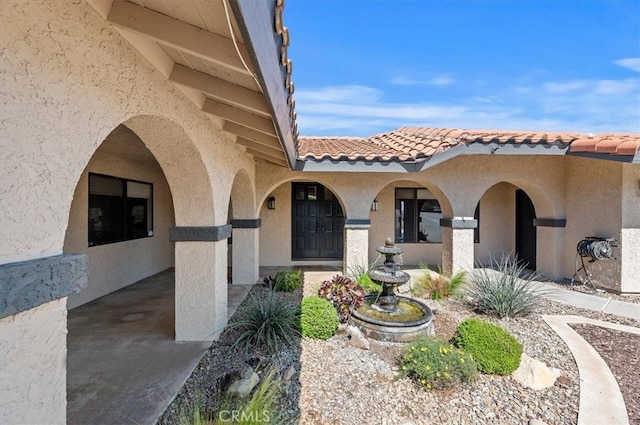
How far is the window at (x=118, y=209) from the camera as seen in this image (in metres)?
8.27

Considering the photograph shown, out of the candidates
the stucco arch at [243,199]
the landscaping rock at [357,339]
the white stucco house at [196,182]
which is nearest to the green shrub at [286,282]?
the white stucco house at [196,182]

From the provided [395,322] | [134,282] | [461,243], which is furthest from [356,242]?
[134,282]

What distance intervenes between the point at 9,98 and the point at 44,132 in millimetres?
274

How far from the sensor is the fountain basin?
568 cm

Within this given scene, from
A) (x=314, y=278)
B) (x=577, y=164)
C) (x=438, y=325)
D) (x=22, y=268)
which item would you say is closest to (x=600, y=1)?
(x=577, y=164)

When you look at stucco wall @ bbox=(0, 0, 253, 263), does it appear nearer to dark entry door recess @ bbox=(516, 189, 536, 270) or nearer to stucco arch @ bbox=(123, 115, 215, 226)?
stucco arch @ bbox=(123, 115, 215, 226)

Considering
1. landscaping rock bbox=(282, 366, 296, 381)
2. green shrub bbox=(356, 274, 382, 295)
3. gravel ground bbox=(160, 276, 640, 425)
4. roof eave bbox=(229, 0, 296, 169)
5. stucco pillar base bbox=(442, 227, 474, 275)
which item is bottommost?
gravel ground bbox=(160, 276, 640, 425)

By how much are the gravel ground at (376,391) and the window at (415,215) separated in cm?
765

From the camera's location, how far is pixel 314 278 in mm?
10484

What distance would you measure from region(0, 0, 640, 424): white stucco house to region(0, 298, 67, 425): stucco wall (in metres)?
0.01

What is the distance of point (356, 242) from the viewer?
375 inches

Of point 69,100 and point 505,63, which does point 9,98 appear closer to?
point 69,100

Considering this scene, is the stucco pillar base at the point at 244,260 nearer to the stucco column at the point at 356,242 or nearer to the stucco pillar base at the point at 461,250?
the stucco column at the point at 356,242

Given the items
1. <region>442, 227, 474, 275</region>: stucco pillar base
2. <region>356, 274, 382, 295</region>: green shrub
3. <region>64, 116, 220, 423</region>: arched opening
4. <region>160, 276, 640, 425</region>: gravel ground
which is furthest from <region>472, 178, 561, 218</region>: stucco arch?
<region>64, 116, 220, 423</region>: arched opening
